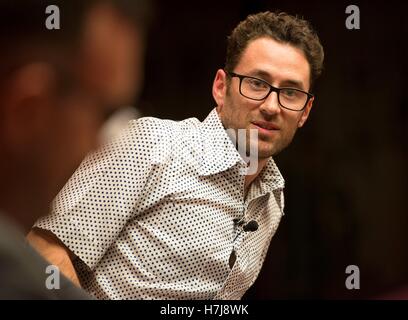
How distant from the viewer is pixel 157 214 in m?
1.43

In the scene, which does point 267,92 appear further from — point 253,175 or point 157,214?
point 157,214

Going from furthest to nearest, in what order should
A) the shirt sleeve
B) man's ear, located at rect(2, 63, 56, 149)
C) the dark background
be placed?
1. the dark background
2. the shirt sleeve
3. man's ear, located at rect(2, 63, 56, 149)

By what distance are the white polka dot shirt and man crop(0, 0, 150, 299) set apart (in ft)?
2.33

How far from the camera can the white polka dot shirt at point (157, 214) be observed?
139 centimetres

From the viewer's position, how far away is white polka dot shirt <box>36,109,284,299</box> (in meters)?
1.39

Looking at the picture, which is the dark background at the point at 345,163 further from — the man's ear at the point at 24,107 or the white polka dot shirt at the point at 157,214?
the man's ear at the point at 24,107

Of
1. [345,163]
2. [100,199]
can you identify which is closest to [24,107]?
[100,199]

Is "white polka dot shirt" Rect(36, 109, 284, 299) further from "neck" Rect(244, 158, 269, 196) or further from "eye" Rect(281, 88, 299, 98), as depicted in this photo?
"eye" Rect(281, 88, 299, 98)

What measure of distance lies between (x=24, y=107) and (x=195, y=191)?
887 mm

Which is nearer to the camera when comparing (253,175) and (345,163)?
(253,175)

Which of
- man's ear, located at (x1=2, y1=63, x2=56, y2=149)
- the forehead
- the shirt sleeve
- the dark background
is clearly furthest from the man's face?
man's ear, located at (x1=2, y1=63, x2=56, y2=149)

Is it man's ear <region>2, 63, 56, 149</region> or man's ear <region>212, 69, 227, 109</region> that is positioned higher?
man's ear <region>2, 63, 56, 149</region>
